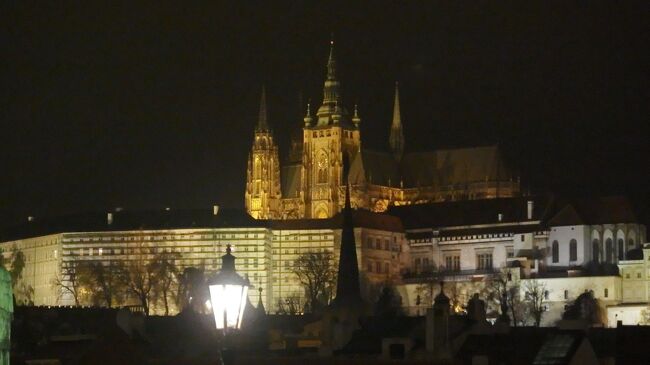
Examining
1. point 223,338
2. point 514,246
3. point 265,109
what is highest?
point 265,109

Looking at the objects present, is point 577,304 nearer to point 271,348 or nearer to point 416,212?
point 416,212

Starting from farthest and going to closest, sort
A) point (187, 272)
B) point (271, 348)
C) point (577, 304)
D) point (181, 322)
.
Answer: point (187, 272) → point (577, 304) → point (181, 322) → point (271, 348)

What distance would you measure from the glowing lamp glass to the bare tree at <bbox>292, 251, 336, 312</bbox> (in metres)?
121

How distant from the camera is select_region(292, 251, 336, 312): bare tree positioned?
157 meters

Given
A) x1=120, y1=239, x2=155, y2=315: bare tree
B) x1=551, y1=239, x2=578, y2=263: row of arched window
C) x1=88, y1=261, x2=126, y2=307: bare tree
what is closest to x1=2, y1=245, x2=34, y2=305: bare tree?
x1=88, y1=261, x2=126, y2=307: bare tree

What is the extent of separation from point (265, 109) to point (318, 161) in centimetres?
736

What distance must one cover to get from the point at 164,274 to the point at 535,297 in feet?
92.5

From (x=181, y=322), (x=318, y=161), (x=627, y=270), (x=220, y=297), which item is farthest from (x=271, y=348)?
(x=318, y=161)

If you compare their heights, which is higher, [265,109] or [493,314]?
[265,109]

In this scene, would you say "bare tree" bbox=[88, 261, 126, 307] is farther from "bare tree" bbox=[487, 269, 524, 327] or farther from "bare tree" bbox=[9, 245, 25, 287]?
"bare tree" bbox=[487, 269, 524, 327]

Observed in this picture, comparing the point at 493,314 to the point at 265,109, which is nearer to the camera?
the point at 493,314

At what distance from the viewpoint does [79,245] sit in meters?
170

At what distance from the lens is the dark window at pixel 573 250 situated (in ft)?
498

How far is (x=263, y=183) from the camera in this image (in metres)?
174
